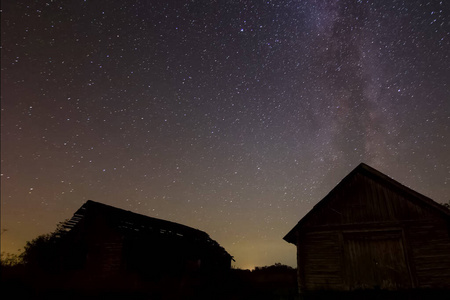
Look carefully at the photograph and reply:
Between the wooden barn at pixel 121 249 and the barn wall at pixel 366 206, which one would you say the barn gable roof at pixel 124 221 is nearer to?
the wooden barn at pixel 121 249

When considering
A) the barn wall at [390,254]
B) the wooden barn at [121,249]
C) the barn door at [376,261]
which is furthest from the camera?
the wooden barn at [121,249]

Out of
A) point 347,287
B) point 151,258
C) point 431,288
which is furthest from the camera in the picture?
point 151,258

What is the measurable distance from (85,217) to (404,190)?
18.8 meters

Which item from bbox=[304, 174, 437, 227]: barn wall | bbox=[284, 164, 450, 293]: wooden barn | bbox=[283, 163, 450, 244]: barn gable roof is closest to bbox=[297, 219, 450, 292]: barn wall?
bbox=[284, 164, 450, 293]: wooden barn

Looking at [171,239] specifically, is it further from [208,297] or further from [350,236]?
[350,236]

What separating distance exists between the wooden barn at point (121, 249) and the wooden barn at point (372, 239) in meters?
8.78

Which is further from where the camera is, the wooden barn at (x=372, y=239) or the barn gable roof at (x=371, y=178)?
the barn gable roof at (x=371, y=178)

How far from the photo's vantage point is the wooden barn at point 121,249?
17.7 m

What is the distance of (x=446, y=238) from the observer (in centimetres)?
1272

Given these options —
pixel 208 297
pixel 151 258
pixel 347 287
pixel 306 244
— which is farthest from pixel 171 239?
pixel 347 287

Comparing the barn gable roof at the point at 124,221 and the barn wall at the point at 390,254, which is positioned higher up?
the barn gable roof at the point at 124,221

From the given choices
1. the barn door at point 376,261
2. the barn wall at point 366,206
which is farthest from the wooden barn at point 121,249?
the barn door at point 376,261

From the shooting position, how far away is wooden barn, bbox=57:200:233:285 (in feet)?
58.1

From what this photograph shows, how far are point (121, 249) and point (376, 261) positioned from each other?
13744mm
